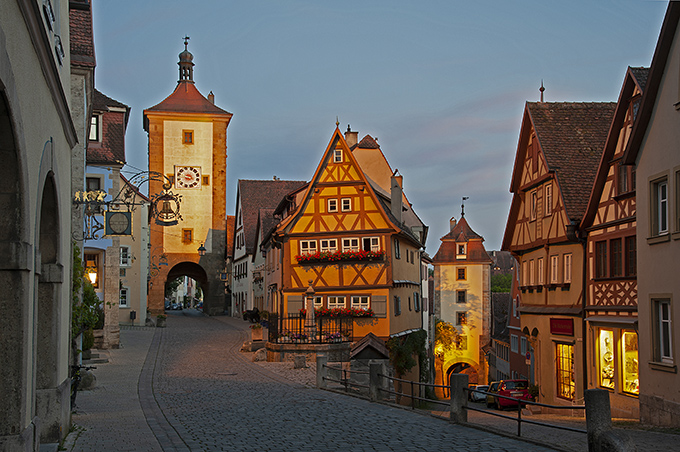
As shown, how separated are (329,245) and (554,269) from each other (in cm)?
1034

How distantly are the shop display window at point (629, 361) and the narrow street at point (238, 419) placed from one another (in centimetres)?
727

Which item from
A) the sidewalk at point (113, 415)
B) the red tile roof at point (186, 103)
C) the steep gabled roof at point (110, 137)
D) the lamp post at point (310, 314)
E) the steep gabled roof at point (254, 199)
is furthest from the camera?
the red tile roof at point (186, 103)

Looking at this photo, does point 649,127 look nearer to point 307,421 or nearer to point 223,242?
point 307,421

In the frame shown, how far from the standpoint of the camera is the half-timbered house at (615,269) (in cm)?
1966

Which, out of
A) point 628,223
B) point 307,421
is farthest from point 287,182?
point 307,421

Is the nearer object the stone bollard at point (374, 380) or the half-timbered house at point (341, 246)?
the stone bollard at point (374, 380)

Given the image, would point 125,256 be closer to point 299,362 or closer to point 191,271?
point 191,271

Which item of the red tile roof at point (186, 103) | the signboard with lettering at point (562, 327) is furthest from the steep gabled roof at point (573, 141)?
the red tile roof at point (186, 103)

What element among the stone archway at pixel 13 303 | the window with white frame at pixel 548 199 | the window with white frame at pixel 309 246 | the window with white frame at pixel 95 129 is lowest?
the stone archway at pixel 13 303

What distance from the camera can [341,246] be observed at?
3183 centimetres

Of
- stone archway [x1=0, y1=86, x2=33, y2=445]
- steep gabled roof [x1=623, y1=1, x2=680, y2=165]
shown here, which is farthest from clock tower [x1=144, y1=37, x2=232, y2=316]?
stone archway [x1=0, y1=86, x2=33, y2=445]

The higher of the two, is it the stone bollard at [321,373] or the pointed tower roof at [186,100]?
the pointed tower roof at [186,100]

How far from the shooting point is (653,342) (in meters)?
16.6

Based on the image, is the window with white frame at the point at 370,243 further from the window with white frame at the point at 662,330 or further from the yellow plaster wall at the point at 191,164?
the yellow plaster wall at the point at 191,164
